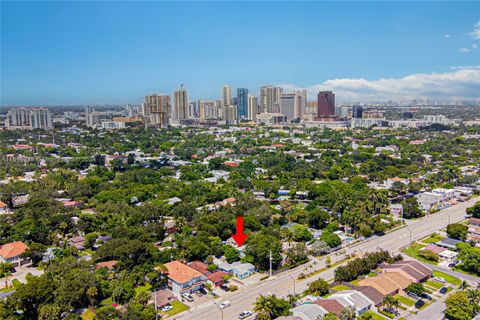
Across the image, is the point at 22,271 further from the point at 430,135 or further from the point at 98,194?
the point at 430,135

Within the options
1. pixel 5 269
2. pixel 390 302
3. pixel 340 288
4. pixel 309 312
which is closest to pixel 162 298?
pixel 309 312

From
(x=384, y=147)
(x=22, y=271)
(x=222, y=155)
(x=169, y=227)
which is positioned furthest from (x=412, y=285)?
(x=384, y=147)

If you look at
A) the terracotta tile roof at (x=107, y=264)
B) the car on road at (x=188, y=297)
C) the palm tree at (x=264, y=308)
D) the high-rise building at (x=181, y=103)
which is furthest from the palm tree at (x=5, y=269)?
the high-rise building at (x=181, y=103)

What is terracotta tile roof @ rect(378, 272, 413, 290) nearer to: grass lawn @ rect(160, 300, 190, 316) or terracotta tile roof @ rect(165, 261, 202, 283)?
terracotta tile roof @ rect(165, 261, 202, 283)

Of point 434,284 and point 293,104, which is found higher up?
point 293,104

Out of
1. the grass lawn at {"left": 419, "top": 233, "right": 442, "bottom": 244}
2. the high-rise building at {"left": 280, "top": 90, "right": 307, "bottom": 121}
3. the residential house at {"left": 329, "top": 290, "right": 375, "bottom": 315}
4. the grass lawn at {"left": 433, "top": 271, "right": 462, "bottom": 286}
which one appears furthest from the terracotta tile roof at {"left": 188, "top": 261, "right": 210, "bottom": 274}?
the high-rise building at {"left": 280, "top": 90, "right": 307, "bottom": 121}

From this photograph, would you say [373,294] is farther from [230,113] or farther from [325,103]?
[230,113]
